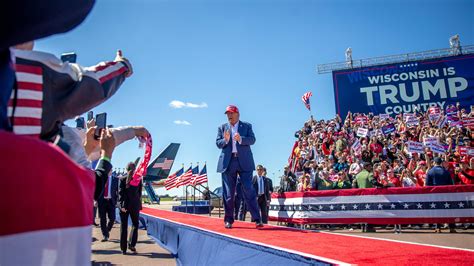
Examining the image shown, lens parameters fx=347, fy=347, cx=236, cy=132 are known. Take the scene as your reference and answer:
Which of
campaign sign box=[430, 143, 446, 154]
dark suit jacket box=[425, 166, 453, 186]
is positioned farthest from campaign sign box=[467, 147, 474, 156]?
dark suit jacket box=[425, 166, 453, 186]

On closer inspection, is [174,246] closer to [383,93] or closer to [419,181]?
[419,181]

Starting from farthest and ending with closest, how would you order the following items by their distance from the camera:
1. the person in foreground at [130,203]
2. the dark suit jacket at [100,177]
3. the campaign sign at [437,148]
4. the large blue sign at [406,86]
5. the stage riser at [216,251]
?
the large blue sign at [406,86] < the campaign sign at [437,148] < the person in foreground at [130,203] < the stage riser at [216,251] < the dark suit jacket at [100,177]

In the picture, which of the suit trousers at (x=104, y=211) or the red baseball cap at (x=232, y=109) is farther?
the suit trousers at (x=104, y=211)

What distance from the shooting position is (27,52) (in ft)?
4.36

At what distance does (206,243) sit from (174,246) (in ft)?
9.00

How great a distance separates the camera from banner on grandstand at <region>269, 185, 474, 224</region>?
28.2 feet

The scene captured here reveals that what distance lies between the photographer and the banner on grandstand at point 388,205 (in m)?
8.61

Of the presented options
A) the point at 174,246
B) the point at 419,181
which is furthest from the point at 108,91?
the point at 419,181

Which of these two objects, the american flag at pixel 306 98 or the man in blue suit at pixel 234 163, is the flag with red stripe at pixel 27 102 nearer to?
the man in blue suit at pixel 234 163

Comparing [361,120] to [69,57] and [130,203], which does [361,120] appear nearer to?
[130,203]

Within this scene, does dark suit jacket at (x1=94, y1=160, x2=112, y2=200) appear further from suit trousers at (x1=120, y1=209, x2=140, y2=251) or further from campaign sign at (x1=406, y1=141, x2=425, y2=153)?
campaign sign at (x1=406, y1=141, x2=425, y2=153)

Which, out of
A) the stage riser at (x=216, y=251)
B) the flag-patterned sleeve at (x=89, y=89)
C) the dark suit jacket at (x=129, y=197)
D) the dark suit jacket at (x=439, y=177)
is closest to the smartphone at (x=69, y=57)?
the flag-patterned sleeve at (x=89, y=89)

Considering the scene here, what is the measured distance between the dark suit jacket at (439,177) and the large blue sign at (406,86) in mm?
19144

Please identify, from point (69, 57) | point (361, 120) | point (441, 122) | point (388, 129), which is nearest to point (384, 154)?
point (388, 129)
